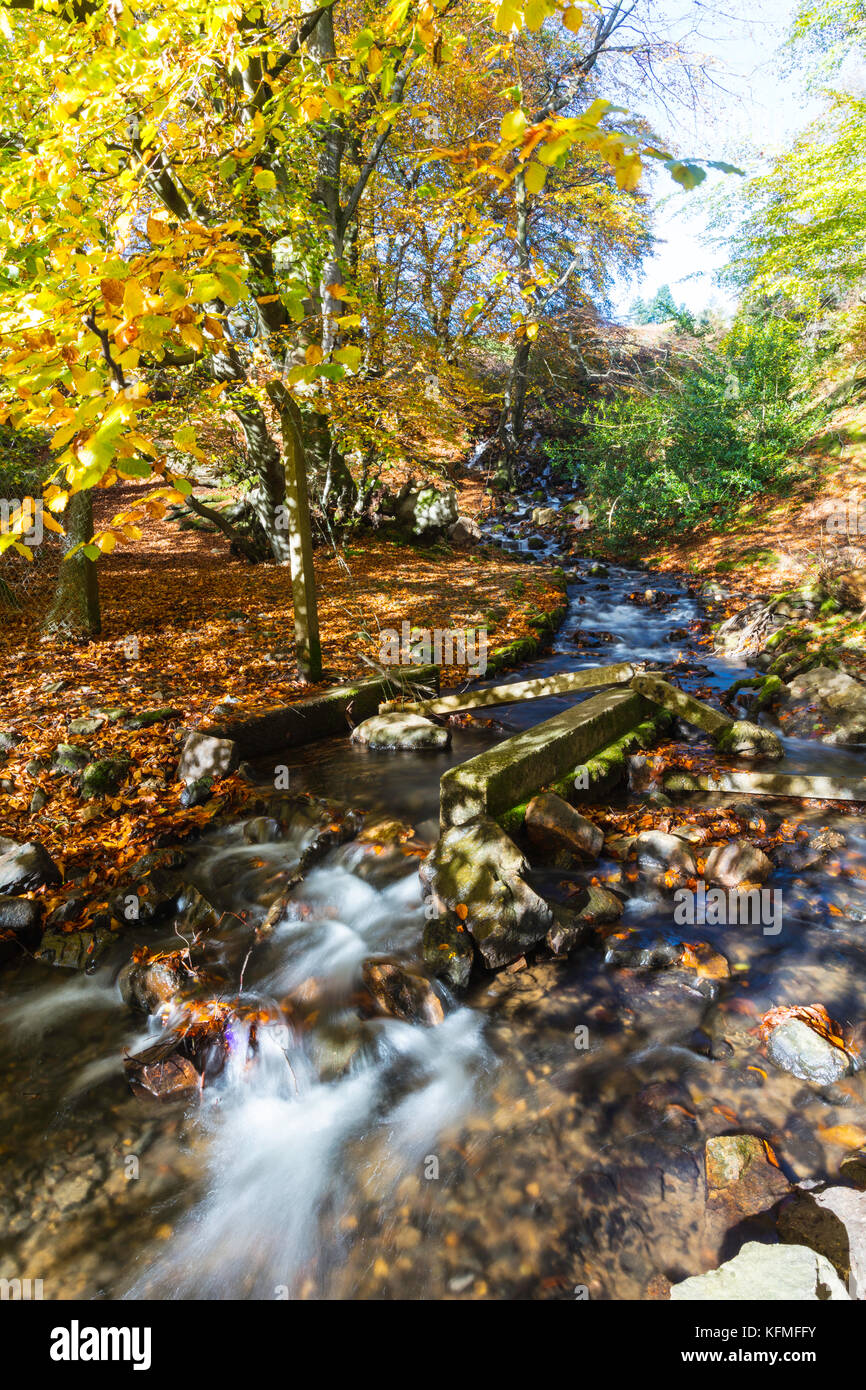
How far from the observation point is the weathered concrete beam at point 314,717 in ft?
21.3

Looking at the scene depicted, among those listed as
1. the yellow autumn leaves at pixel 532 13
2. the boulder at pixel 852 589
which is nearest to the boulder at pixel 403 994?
the yellow autumn leaves at pixel 532 13

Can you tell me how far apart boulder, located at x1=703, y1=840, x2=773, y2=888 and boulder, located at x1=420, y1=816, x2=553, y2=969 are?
137 cm

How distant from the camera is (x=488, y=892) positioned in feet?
13.5

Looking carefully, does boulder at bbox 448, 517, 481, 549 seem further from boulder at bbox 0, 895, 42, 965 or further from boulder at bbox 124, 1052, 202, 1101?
boulder at bbox 124, 1052, 202, 1101

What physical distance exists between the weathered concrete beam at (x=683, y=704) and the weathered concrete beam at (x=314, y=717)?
2.67m

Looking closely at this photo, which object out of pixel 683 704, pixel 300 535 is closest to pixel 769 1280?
pixel 683 704

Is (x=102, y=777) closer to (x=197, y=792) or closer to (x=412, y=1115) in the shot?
(x=197, y=792)

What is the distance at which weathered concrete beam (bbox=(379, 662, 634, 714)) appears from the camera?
23.6 feet

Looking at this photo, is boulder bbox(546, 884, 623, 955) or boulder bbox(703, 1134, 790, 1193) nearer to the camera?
boulder bbox(703, 1134, 790, 1193)

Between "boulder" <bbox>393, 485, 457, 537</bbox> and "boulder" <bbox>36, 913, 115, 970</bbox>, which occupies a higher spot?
"boulder" <bbox>393, 485, 457, 537</bbox>

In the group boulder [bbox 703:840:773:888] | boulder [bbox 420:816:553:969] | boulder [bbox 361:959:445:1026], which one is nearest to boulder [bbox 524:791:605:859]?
boulder [bbox 420:816:553:969]

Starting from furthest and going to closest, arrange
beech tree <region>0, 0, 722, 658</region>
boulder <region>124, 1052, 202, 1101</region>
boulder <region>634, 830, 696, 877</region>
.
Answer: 1. boulder <region>634, 830, 696, 877</region>
2. boulder <region>124, 1052, 202, 1101</region>
3. beech tree <region>0, 0, 722, 658</region>

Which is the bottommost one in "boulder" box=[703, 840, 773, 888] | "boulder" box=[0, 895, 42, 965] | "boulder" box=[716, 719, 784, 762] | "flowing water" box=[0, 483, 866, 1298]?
"flowing water" box=[0, 483, 866, 1298]

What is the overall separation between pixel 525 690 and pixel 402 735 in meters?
1.53
